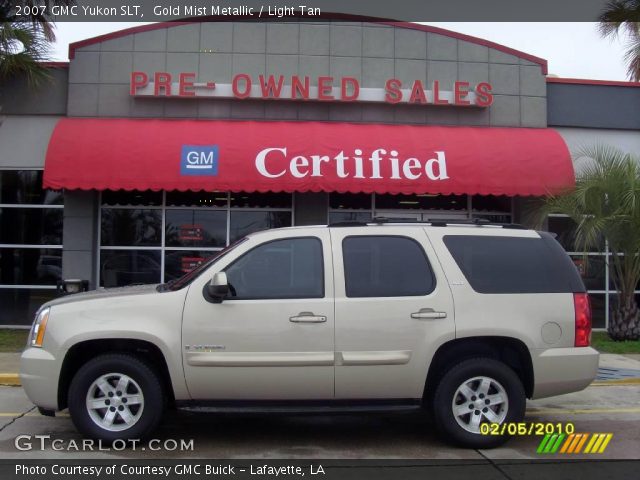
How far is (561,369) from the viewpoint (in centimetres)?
578

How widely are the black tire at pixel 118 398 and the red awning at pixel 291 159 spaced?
666 centimetres

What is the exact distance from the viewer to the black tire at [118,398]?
5.53 m

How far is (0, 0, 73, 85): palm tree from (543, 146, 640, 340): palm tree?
34.5 ft

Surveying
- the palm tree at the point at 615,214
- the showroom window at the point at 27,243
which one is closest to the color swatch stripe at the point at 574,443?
the palm tree at the point at 615,214

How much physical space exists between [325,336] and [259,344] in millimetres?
578

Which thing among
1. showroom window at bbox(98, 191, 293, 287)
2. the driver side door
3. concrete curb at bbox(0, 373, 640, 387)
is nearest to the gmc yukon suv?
the driver side door

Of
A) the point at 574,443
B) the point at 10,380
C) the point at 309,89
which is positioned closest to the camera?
the point at 574,443

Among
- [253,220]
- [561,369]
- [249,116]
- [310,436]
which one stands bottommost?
[310,436]

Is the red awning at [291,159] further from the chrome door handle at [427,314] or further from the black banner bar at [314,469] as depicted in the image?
the black banner bar at [314,469]

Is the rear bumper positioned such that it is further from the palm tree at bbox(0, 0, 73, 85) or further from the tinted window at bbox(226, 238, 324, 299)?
the palm tree at bbox(0, 0, 73, 85)

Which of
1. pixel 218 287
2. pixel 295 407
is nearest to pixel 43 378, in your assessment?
pixel 218 287

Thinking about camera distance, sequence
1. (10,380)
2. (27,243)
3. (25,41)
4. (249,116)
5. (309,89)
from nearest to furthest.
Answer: (10,380) < (25,41) < (309,89) < (249,116) < (27,243)

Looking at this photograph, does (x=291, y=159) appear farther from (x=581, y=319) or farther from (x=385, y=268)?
(x=581, y=319)

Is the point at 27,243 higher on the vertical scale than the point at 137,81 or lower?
lower
